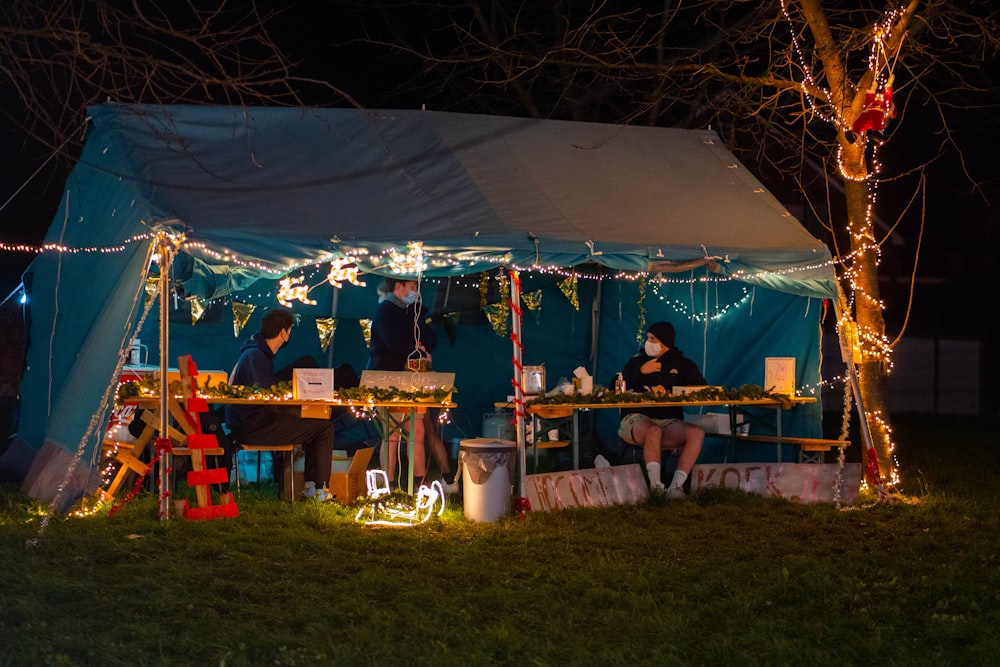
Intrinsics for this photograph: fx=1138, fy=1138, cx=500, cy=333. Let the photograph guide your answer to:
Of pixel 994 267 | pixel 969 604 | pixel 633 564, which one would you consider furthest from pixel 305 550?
pixel 994 267

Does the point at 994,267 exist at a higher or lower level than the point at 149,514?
higher

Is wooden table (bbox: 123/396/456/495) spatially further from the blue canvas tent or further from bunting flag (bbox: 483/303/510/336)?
bunting flag (bbox: 483/303/510/336)

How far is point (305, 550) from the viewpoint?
20.6 feet

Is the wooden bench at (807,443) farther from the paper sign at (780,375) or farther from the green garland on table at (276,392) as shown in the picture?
the green garland on table at (276,392)

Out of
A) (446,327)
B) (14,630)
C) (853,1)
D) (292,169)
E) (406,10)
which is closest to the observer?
(14,630)

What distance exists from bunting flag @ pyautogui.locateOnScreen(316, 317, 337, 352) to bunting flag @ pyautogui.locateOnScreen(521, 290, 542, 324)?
5.95 feet

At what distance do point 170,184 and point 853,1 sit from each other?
10310 millimetres

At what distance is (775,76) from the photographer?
9.44m

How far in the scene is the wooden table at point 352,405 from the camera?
747 cm

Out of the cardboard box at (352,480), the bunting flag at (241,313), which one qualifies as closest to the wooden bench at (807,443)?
the cardboard box at (352,480)

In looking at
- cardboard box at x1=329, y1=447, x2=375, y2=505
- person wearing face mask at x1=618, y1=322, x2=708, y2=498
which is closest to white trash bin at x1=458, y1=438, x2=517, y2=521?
cardboard box at x1=329, y1=447, x2=375, y2=505

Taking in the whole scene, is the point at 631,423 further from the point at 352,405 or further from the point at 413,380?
the point at 352,405

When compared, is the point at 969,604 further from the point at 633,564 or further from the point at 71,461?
the point at 71,461

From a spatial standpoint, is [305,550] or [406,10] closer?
[305,550]
